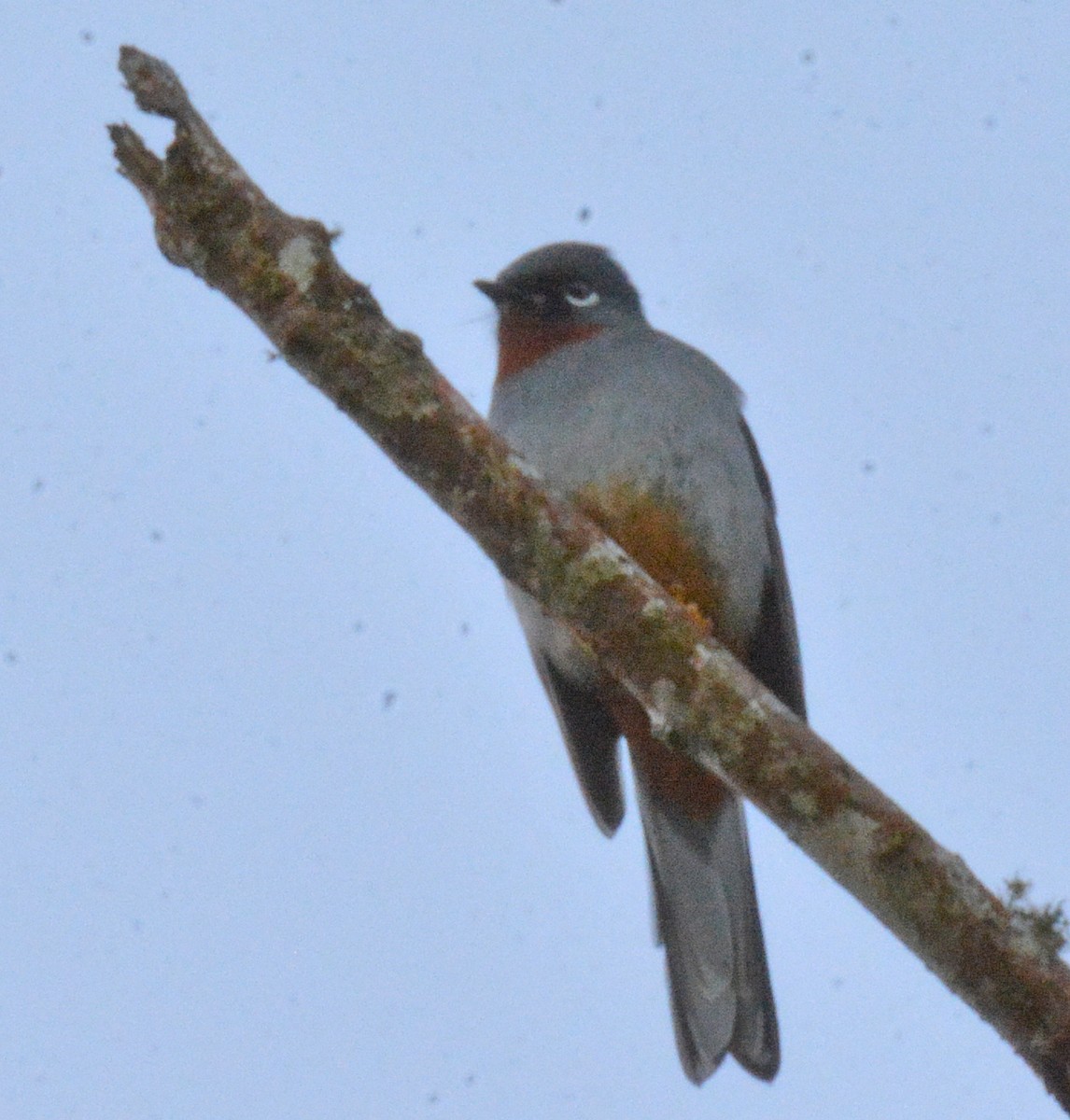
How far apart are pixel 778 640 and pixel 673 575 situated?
66 cm

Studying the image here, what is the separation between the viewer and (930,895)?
10.7ft

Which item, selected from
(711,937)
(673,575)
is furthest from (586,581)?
(711,937)

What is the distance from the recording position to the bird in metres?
4.81

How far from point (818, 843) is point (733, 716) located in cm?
33

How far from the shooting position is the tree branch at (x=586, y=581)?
3229 mm

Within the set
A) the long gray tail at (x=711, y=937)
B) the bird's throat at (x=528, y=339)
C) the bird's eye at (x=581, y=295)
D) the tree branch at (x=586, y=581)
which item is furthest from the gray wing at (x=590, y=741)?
the tree branch at (x=586, y=581)

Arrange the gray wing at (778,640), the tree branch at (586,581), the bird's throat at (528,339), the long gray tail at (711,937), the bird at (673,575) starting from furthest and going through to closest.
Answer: the bird's throat at (528,339) → the gray wing at (778,640) → the bird at (673,575) → the long gray tail at (711,937) → the tree branch at (586,581)

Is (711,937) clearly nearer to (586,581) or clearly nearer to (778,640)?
(778,640)

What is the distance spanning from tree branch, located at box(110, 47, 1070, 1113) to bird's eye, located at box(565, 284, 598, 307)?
2247 millimetres

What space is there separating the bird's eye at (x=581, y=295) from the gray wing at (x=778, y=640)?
2.62 feet

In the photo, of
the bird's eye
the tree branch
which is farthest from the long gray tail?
the bird's eye

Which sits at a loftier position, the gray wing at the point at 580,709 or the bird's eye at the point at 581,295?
the bird's eye at the point at 581,295

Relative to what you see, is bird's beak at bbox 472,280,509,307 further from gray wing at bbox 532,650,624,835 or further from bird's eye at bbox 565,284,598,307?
gray wing at bbox 532,650,624,835

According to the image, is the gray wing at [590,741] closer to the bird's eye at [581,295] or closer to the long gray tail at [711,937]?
the long gray tail at [711,937]
